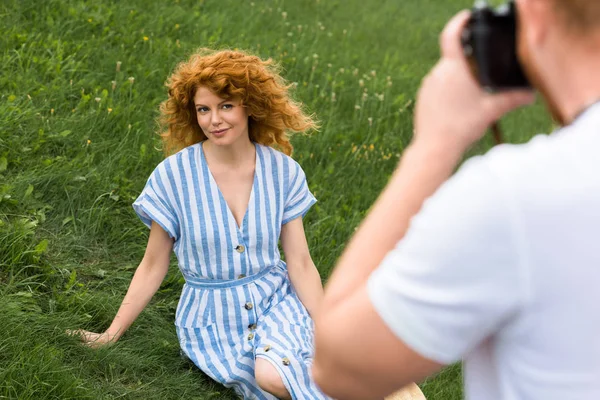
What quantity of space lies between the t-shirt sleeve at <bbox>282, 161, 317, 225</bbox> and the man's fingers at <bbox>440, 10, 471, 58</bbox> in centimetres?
276

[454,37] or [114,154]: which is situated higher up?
[454,37]

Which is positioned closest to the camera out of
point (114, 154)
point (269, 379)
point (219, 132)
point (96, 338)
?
point (269, 379)

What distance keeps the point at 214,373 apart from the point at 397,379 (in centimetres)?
289

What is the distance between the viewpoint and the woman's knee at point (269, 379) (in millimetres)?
3744

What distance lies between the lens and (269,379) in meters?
3.75

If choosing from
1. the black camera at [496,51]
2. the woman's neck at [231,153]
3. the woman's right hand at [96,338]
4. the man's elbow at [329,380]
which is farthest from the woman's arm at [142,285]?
→ the black camera at [496,51]

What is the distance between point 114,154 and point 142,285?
60.4 inches

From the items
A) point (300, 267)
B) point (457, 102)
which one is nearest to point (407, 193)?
point (457, 102)

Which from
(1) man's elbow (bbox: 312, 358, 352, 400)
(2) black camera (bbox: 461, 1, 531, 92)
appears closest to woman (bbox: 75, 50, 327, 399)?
(1) man's elbow (bbox: 312, 358, 352, 400)

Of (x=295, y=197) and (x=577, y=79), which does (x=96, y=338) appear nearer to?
(x=295, y=197)

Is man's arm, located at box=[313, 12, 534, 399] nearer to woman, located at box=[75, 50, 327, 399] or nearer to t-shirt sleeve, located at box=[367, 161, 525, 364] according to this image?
t-shirt sleeve, located at box=[367, 161, 525, 364]

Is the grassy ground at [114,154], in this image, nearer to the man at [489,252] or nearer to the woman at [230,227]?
the woman at [230,227]

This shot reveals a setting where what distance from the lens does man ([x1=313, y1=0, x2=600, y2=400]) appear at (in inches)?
43.9

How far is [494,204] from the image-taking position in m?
1.11
